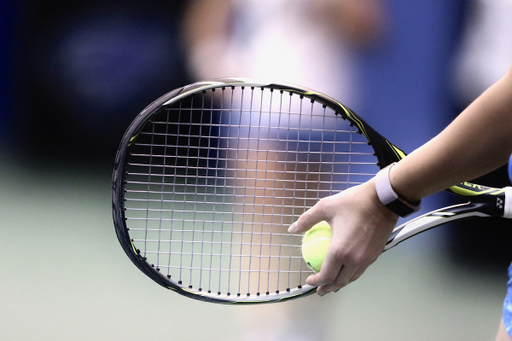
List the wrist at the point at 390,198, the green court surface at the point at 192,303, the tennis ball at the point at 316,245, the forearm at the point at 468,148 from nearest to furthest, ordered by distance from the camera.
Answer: the forearm at the point at 468,148, the wrist at the point at 390,198, the tennis ball at the point at 316,245, the green court surface at the point at 192,303

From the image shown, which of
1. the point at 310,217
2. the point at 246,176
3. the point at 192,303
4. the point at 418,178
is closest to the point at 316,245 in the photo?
the point at 310,217

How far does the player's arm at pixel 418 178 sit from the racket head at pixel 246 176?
0.21m

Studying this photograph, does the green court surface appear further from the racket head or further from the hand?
the hand

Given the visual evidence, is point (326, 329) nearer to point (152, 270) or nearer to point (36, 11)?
point (152, 270)

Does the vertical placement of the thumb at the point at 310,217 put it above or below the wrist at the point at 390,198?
below

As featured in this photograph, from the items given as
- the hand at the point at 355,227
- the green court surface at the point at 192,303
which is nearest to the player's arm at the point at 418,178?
the hand at the point at 355,227

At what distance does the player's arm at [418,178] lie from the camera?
1.21 ft

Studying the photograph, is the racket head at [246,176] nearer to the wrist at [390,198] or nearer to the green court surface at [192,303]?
the green court surface at [192,303]

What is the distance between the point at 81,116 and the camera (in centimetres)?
217

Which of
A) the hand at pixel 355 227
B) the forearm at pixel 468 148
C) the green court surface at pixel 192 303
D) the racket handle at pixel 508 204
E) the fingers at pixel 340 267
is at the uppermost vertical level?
the forearm at pixel 468 148

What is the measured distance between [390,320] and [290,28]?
3.75 feet

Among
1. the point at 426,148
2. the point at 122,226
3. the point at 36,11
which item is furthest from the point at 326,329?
the point at 36,11

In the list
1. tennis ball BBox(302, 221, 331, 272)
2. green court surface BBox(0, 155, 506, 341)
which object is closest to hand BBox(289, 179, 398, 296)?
tennis ball BBox(302, 221, 331, 272)

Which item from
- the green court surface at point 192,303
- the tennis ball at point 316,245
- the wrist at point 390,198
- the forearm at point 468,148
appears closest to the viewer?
the forearm at point 468,148
